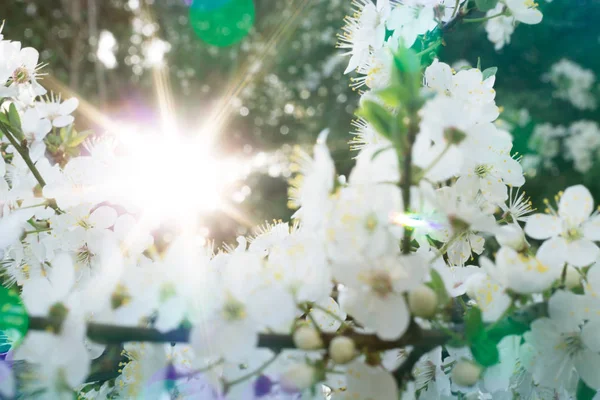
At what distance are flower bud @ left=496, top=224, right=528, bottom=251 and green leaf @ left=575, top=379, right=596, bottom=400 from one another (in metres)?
0.17

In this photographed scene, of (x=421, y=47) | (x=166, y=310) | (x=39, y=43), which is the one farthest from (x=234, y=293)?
(x=39, y=43)

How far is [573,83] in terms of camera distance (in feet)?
15.8

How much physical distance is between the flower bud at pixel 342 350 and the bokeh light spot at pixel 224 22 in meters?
4.94

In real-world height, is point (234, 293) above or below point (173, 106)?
below

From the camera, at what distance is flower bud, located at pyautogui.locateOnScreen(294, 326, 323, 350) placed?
510mm

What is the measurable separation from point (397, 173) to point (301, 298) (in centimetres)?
15

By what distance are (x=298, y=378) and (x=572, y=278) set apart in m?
0.31

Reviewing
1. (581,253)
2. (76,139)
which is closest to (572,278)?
(581,253)

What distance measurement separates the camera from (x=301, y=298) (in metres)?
0.54

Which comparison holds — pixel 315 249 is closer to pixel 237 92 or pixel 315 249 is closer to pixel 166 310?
pixel 166 310

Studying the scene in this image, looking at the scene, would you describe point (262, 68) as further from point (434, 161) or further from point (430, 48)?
point (434, 161)

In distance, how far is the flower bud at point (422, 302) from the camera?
0.50 metres

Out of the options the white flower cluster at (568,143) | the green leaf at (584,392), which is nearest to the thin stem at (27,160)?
the green leaf at (584,392)

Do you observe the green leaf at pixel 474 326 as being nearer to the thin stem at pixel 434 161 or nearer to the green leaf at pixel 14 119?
the thin stem at pixel 434 161
